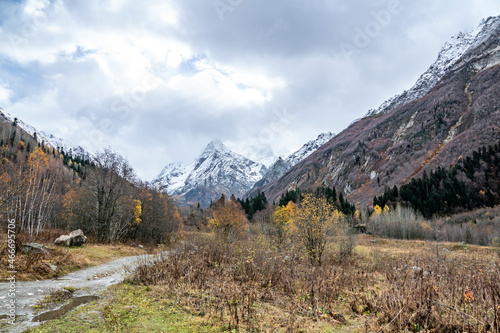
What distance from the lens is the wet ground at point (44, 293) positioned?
6125mm

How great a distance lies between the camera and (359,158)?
158m

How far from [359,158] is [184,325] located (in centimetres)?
16704

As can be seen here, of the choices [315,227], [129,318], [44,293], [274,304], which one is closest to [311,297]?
[274,304]

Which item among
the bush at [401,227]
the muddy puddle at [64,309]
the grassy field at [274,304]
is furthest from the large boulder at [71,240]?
the bush at [401,227]

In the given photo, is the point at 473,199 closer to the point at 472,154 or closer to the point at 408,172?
the point at 472,154

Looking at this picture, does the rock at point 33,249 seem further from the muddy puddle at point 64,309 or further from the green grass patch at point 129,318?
the green grass patch at point 129,318

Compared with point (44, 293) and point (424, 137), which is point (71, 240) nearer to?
point (44, 293)

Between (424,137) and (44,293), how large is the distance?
161 metres

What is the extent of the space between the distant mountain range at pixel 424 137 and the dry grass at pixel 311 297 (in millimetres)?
112801

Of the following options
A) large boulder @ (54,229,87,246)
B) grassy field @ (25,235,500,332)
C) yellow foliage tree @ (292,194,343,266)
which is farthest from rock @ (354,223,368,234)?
large boulder @ (54,229,87,246)

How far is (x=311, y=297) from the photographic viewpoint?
867 centimetres

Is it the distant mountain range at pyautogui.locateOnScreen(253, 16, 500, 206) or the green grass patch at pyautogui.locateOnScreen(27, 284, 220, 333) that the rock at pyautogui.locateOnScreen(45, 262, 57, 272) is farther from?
the distant mountain range at pyautogui.locateOnScreen(253, 16, 500, 206)

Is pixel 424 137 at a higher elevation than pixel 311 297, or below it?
higher

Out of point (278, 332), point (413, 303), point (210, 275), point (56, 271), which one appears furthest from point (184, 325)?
point (56, 271)
